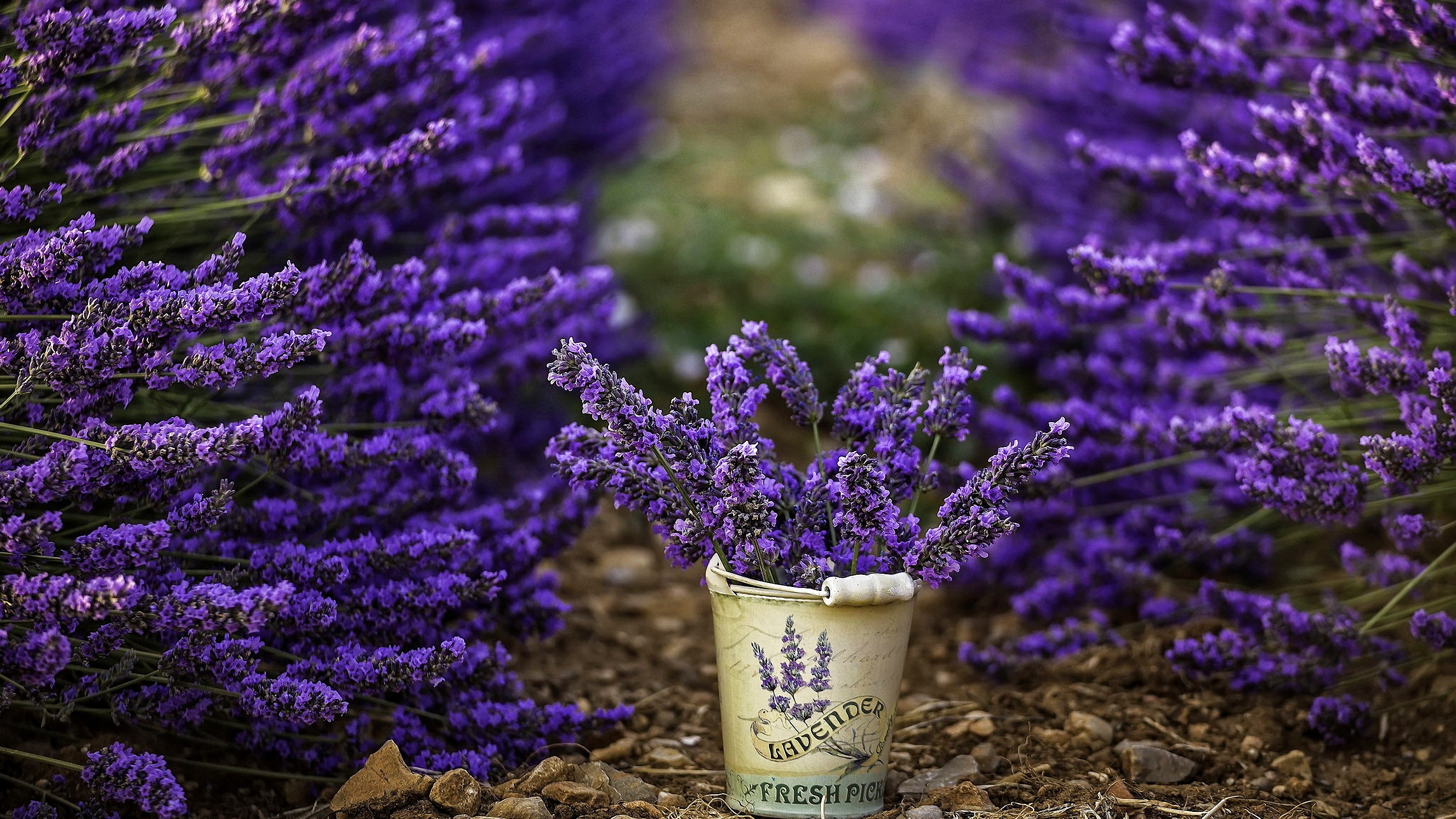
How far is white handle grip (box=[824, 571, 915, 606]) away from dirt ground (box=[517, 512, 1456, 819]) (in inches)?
14.8

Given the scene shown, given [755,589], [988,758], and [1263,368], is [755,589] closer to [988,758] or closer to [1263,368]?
[988,758]

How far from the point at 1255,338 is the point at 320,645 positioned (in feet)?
6.16

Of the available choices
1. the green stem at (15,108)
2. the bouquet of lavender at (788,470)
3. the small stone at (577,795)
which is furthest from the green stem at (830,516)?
the green stem at (15,108)

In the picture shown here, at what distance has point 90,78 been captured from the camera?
221 cm

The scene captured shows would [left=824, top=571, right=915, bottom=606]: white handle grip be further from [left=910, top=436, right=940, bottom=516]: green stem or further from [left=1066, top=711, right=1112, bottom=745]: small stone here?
[left=1066, top=711, right=1112, bottom=745]: small stone

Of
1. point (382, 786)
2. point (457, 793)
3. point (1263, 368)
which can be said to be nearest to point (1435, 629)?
point (1263, 368)

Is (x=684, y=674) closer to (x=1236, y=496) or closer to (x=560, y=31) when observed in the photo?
(x=1236, y=496)

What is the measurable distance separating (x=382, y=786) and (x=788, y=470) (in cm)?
80

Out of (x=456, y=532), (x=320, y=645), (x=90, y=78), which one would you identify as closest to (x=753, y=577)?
(x=456, y=532)

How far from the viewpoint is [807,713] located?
1.90 meters

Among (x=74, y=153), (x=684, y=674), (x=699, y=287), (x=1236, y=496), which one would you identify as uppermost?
(x=74, y=153)

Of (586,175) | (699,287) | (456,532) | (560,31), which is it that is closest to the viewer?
(456,532)

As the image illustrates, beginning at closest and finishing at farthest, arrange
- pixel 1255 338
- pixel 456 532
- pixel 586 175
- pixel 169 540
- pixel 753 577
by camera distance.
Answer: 1. pixel 169 540
2. pixel 753 577
3. pixel 456 532
4. pixel 1255 338
5. pixel 586 175

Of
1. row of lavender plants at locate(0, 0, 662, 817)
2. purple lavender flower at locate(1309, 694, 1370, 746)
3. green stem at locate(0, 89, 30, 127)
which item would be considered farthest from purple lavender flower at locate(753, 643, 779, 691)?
green stem at locate(0, 89, 30, 127)
